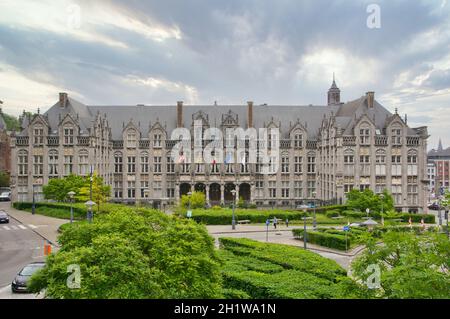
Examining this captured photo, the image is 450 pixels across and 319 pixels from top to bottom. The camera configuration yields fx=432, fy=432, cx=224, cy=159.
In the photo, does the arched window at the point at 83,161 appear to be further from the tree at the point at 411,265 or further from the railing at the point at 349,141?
the tree at the point at 411,265

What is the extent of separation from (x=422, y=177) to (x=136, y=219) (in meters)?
68.2

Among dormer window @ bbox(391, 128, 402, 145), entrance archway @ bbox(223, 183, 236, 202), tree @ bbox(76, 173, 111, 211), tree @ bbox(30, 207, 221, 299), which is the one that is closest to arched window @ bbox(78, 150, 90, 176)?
tree @ bbox(76, 173, 111, 211)

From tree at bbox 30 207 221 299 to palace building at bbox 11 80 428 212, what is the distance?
199 feet

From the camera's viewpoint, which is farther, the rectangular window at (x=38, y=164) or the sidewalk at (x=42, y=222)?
the rectangular window at (x=38, y=164)

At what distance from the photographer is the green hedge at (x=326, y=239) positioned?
41062mm

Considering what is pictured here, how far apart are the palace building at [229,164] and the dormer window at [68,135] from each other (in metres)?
0.17

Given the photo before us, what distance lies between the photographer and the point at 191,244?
15352 mm

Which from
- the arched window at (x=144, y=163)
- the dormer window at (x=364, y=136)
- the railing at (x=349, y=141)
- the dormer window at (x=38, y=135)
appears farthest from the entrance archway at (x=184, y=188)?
the dormer window at (x=364, y=136)

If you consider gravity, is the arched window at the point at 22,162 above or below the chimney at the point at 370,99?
below

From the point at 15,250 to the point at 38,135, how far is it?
135 ft

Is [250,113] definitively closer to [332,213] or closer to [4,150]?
[332,213]
